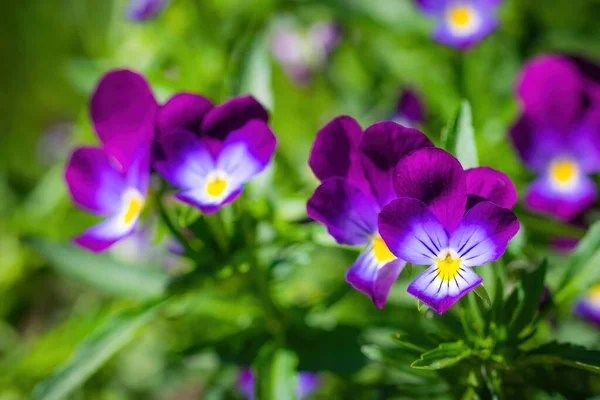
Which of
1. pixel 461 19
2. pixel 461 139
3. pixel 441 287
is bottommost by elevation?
pixel 441 287

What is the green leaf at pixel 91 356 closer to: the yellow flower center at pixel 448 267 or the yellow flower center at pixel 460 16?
the yellow flower center at pixel 448 267

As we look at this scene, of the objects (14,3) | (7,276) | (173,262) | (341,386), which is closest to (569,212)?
(341,386)

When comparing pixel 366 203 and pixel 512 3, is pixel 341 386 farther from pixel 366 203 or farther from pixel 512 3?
pixel 512 3

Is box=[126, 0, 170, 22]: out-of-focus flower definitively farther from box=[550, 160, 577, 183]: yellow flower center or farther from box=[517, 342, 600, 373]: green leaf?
box=[517, 342, 600, 373]: green leaf

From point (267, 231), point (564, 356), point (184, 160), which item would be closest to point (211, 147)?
point (184, 160)

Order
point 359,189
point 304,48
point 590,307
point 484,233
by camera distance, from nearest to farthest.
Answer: point 484,233 < point 359,189 < point 590,307 < point 304,48

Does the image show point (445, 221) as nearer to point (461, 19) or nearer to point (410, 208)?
point (410, 208)
